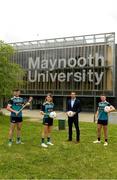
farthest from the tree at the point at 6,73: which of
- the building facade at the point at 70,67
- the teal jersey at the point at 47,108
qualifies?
the building facade at the point at 70,67

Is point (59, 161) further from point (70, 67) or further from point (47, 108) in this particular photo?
point (70, 67)

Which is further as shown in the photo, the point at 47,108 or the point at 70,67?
the point at 70,67

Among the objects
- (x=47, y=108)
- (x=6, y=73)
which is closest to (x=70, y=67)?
(x=6, y=73)

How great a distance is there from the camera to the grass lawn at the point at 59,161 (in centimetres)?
895

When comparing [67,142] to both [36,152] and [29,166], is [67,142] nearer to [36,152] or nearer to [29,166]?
[36,152]

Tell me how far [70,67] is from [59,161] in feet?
163

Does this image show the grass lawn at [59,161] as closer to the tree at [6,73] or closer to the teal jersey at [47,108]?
the teal jersey at [47,108]

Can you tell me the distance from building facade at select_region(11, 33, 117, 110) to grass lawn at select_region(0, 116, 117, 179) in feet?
139

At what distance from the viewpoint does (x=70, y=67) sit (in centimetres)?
5966

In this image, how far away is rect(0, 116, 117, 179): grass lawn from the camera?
8.95m

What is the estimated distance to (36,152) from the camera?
1173 cm

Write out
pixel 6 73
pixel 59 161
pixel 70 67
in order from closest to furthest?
1. pixel 59 161
2. pixel 6 73
3. pixel 70 67

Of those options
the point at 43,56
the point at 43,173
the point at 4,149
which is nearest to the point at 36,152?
the point at 4,149

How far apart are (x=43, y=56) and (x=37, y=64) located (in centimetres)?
176
